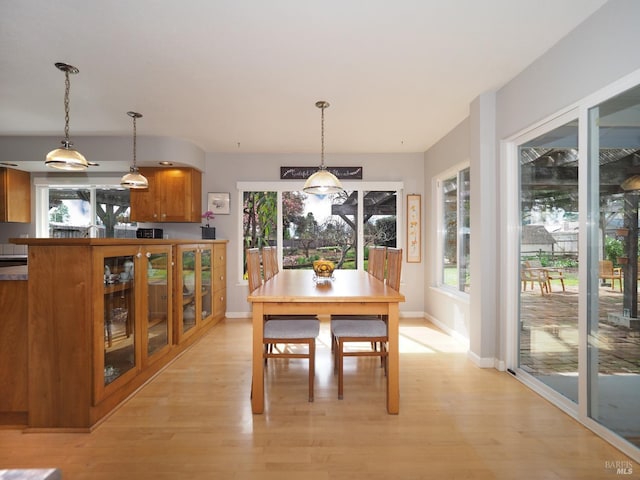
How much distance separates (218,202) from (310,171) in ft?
4.79

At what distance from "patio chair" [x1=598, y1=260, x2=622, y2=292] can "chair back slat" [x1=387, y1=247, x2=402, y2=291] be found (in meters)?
1.28

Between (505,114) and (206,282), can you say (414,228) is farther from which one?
(206,282)

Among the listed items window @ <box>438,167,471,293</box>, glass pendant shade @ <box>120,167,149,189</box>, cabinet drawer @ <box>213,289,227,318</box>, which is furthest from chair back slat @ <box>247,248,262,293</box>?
window @ <box>438,167,471,293</box>

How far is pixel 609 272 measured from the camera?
2.03 metres

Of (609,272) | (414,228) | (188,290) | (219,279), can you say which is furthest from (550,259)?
(219,279)

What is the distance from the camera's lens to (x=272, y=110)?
3615 mm

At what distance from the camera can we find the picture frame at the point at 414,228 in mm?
5223

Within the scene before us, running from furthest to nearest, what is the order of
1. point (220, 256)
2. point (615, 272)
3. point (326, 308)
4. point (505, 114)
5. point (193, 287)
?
point (220, 256) → point (193, 287) → point (505, 114) → point (326, 308) → point (615, 272)

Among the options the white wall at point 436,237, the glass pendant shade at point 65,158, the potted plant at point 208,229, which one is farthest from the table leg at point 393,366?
the potted plant at point 208,229

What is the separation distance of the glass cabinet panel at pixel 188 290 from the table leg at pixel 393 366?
230 centimetres

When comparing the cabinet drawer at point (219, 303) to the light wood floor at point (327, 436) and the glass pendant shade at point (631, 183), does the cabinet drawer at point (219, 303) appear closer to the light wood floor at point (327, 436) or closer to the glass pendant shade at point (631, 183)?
the light wood floor at point (327, 436)

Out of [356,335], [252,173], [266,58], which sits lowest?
[356,335]

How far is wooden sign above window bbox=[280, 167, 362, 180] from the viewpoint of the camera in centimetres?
522

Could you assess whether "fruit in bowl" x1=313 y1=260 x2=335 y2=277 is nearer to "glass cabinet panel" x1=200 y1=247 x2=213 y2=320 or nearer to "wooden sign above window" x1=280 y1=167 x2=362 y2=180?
"glass cabinet panel" x1=200 y1=247 x2=213 y2=320
